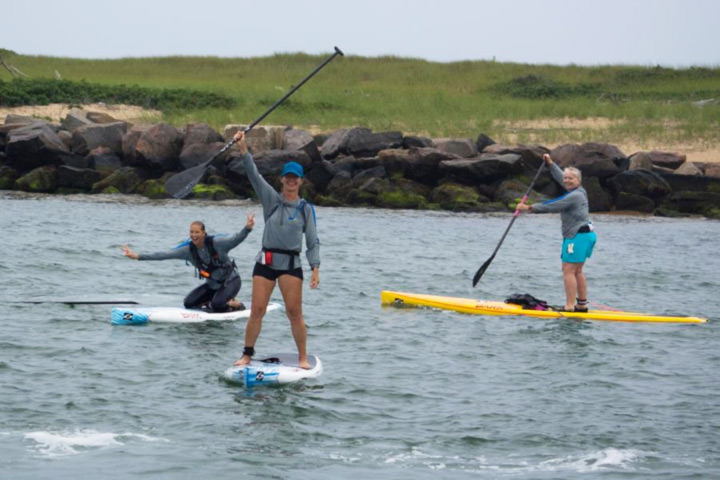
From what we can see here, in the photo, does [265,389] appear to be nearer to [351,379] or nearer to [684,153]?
[351,379]

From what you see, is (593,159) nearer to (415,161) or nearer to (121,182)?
(415,161)

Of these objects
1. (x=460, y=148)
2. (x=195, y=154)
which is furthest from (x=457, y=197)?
(x=195, y=154)

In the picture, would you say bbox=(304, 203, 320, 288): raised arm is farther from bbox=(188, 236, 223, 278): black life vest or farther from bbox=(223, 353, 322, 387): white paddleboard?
bbox=(188, 236, 223, 278): black life vest

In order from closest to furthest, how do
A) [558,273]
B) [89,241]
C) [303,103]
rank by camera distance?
[558,273] < [89,241] < [303,103]

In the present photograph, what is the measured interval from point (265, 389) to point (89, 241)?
1329cm

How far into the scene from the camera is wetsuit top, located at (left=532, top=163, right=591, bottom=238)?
14797 mm

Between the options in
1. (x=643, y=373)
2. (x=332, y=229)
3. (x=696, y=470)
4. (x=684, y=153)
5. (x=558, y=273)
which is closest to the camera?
(x=696, y=470)

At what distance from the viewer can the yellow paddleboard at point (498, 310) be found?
15250mm

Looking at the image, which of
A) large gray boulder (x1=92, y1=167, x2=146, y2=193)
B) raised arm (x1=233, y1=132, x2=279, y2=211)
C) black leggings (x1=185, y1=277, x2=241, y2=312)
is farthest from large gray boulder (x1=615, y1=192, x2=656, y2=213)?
raised arm (x1=233, y1=132, x2=279, y2=211)

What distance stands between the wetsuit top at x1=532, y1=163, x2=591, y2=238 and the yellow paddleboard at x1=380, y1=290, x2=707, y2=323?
3.72ft

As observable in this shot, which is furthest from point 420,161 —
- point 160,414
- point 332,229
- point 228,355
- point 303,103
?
point 160,414

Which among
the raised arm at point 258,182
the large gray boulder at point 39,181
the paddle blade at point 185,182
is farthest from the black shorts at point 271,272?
the large gray boulder at point 39,181

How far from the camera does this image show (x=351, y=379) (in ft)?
37.2

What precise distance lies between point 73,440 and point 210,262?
498 centimetres
